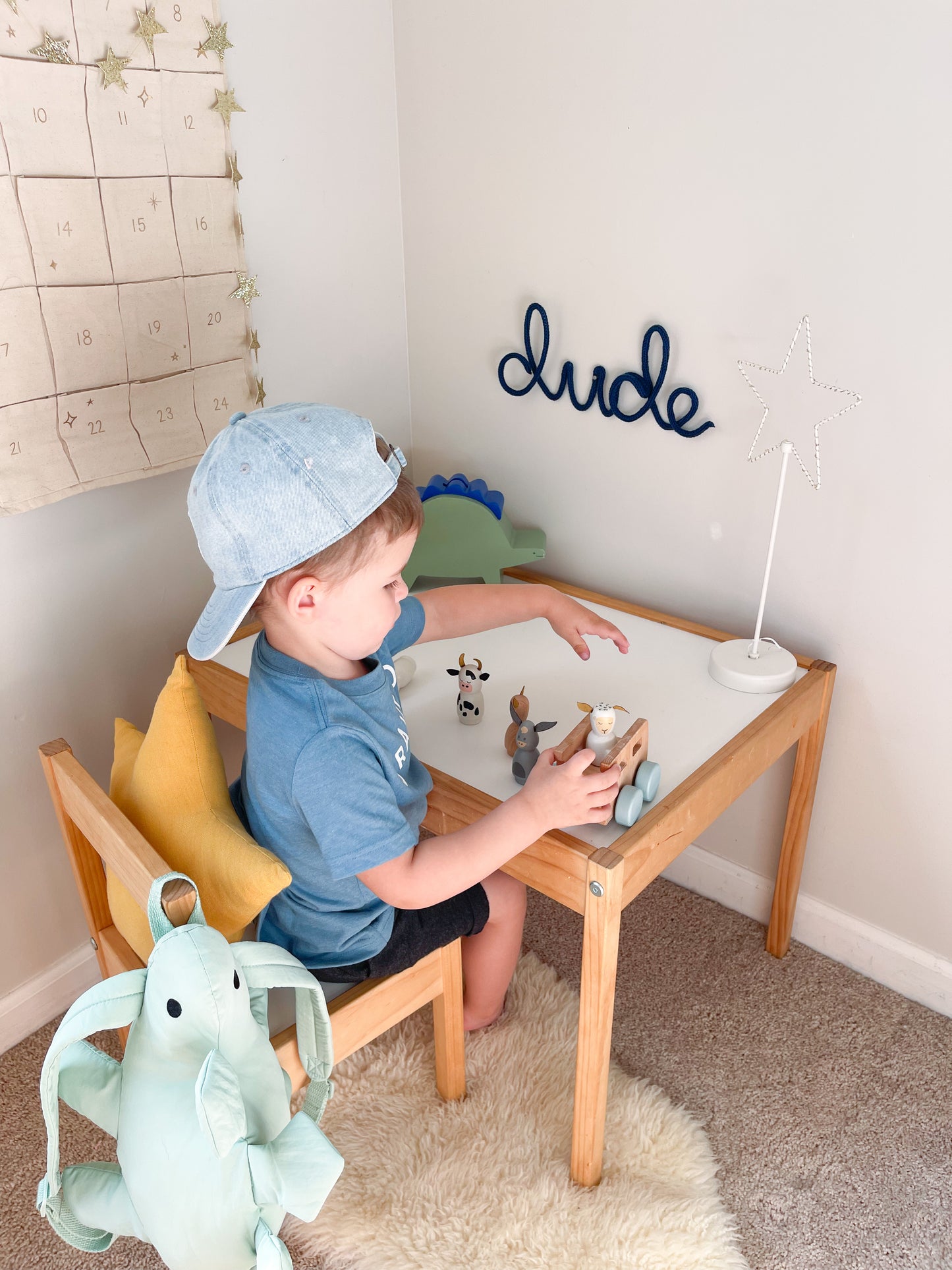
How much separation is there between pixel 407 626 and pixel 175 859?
0.41 m

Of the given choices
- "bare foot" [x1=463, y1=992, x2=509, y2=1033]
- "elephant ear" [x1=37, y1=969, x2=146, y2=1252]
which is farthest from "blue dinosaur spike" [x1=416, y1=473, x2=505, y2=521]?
"elephant ear" [x1=37, y1=969, x2=146, y2=1252]

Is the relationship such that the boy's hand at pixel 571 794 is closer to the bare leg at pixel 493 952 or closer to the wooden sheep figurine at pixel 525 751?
the wooden sheep figurine at pixel 525 751

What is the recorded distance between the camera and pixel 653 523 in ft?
4.77

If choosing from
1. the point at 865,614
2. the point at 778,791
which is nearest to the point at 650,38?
the point at 865,614

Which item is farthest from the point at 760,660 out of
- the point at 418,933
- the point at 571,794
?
the point at 418,933

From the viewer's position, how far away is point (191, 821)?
0.93 metres

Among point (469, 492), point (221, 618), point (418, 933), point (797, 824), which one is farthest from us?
point (469, 492)

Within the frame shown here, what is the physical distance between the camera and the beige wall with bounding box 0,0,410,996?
1281 millimetres

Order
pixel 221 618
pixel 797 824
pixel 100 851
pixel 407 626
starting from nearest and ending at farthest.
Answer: pixel 221 618 → pixel 100 851 → pixel 407 626 → pixel 797 824

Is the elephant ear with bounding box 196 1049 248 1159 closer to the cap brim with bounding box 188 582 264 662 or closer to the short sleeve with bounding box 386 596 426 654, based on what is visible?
the cap brim with bounding box 188 582 264 662

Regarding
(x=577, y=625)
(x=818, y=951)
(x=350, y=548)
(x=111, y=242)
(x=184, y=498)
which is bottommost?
(x=818, y=951)

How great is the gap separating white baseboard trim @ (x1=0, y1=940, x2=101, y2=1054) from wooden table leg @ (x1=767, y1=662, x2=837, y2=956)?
1.07m

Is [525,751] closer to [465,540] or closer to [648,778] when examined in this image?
[648,778]

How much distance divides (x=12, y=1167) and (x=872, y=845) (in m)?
1.26
